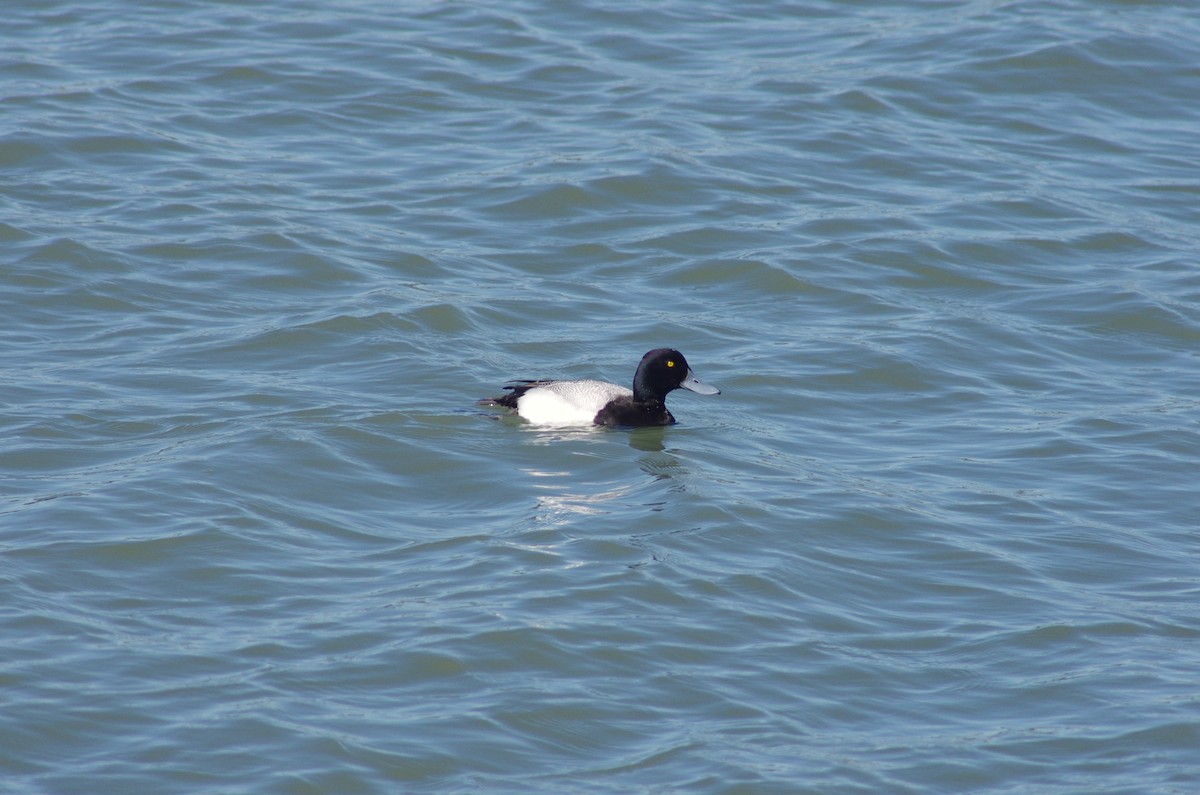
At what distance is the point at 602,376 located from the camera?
11.5 metres

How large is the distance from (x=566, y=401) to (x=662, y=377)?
707mm

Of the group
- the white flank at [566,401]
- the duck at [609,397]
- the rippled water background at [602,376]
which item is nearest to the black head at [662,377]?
the duck at [609,397]

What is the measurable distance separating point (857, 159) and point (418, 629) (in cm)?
997

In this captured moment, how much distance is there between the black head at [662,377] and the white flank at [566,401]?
0.49ft

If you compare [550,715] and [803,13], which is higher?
[803,13]

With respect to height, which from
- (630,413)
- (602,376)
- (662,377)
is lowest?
(630,413)

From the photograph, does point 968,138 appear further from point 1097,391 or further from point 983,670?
point 983,670

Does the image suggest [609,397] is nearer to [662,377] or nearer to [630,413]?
[630,413]

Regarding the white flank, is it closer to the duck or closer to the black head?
the duck

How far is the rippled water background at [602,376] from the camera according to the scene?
6.74 meters

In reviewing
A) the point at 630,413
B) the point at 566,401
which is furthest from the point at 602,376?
the point at 566,401

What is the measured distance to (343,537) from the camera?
843cm

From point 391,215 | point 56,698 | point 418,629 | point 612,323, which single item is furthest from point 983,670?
point 391,215

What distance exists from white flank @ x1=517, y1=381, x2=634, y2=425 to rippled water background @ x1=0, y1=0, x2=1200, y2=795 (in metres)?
0.18
